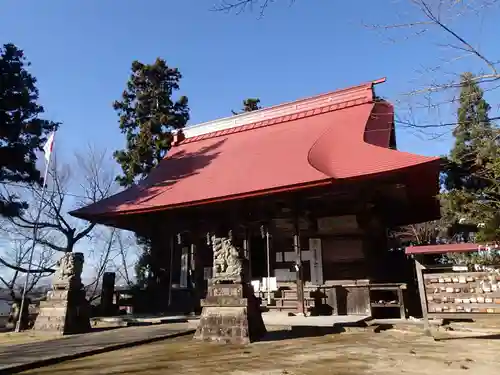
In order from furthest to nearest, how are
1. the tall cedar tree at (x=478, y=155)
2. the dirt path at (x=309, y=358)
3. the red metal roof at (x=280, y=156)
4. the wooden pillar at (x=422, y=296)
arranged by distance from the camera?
the red metal roof at (x=280, y=156), the wooden pillar at (x=422, y=296), the dirt path at (x=309, y=358), the tall cedar tree at (x=478, y=155)

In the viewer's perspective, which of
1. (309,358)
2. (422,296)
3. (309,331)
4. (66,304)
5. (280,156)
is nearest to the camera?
(309,358)

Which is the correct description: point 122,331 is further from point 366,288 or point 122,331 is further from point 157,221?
point 366,288

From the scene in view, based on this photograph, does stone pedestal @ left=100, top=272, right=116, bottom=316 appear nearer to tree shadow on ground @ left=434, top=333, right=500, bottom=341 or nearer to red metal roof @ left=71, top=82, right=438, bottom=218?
red metal roof @ left=71, top=82, right=438, bottom=218

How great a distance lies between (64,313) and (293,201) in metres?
6.35

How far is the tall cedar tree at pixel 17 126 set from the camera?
13.5 m

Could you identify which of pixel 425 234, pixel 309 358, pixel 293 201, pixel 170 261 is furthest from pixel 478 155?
pixel 425 234

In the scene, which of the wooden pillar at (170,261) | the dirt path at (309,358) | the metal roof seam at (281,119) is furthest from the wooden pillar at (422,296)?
the wooden pillar at (170,261)

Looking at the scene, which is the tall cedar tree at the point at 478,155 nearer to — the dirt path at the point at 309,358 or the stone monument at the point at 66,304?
the dirt path at the point at 309,358

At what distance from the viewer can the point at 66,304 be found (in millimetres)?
8750

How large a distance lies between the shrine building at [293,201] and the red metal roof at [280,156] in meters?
0.05

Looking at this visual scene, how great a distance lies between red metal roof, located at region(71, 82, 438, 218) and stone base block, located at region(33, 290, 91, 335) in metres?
3.34

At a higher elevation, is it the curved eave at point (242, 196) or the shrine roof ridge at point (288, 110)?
the shrine roof ridge at point (288, 110)

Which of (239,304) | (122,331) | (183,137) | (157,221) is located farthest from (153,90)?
(239,304)

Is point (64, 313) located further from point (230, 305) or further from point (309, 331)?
point (309, 331)
